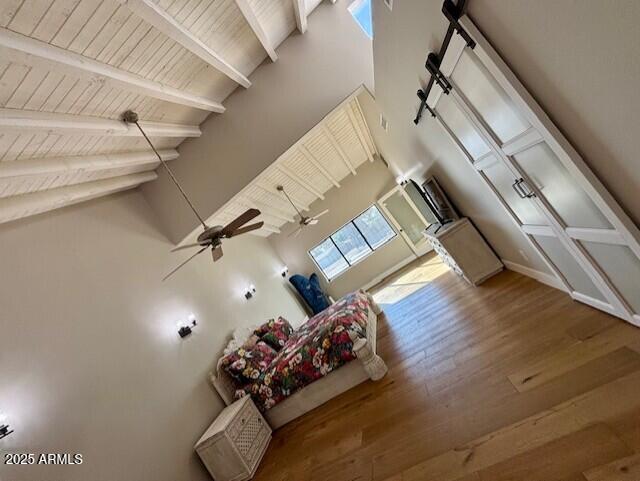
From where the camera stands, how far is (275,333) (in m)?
5.53

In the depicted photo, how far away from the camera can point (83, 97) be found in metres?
2.71

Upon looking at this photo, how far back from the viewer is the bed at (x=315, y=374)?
3693mm

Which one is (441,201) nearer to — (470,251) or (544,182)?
(470,251)

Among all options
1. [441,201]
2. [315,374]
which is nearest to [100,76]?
[315,374]

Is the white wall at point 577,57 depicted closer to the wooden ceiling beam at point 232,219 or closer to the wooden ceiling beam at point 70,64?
the wooden ceiling beam at point 70,64

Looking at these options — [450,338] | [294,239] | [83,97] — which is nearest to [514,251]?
[450,338]

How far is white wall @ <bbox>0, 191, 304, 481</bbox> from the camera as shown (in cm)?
250

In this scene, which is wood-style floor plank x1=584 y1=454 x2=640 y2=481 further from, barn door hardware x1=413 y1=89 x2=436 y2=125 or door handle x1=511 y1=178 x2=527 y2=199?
barn door hardware x1=413 y1=89 x2=436 y2=125

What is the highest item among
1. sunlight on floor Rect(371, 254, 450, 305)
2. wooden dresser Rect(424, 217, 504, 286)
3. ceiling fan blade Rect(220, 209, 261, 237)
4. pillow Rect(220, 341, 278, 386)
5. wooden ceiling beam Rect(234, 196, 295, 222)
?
wooden ceiling beam Rect(234, 196, 295, 222)

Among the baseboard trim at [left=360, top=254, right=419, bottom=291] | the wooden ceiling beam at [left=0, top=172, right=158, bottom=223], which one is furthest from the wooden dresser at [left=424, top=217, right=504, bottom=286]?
the baseboard trim at [left=360, top=254, right=419, bottom=291]

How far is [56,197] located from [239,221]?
1.83 metres

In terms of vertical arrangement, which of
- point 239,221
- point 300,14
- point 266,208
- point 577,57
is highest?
point 300,14

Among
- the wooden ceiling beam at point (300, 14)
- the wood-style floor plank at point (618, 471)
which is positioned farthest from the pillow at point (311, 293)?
the wood-style floor plank at point (618, 471)

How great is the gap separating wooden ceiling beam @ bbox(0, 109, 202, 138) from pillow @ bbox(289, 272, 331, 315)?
5.68m
